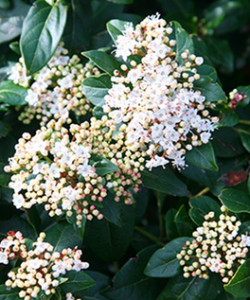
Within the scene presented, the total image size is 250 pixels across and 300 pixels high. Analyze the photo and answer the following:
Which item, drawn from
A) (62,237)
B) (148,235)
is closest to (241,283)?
(148,235)

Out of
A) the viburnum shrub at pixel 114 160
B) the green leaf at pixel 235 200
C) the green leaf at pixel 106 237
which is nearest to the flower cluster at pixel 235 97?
the viburnum shrub at pixel 114 160

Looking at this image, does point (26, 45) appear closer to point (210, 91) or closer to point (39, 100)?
point (39, 100)

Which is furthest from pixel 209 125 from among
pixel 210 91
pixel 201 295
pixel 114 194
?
pixel 201 295

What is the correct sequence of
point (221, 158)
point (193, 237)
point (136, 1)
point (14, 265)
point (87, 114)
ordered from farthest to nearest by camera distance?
1. point (136, 1)
2. point (221, 158)
3. point (87, 114)
4. point (193, 237)
5. point (14, 265)

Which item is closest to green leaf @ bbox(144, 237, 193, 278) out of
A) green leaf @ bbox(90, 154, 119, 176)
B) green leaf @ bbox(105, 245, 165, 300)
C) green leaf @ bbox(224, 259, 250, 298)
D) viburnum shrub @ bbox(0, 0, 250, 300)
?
viburnum shrub @ bbox(0, 0, 250, 300)

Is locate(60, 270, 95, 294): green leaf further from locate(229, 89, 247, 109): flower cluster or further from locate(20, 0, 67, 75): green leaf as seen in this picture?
locate(229, 89, 247, 109): flower cluster

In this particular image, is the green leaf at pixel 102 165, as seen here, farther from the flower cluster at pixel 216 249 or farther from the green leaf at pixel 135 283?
the green leaf at pixel 135 283
